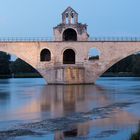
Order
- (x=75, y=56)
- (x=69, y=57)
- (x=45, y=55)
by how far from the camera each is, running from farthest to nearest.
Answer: (x=69, y=57) → (x=45, y=55) → (x=75, y=56)

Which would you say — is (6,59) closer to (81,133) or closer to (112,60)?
(112,60)

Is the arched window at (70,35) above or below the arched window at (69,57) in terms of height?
above

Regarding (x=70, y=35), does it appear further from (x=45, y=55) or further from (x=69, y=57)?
(x=45, y=55)

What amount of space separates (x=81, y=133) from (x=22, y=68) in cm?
12222

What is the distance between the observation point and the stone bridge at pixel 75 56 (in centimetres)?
6494

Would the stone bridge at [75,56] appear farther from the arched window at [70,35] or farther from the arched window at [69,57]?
the arched window at [70,35]

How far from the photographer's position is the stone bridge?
213 feet

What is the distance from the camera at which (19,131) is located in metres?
16.4

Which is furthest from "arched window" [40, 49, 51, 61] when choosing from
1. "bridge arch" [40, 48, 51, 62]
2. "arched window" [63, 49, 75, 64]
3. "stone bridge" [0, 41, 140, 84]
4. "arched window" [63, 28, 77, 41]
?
"arched window" [63, 28, 77, 41]

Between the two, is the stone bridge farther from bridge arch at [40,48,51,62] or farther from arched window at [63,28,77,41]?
arched window at [63,28,77,41]

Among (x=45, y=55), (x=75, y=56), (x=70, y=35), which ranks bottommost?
(x=75, y=56)

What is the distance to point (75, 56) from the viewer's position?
6650 cm

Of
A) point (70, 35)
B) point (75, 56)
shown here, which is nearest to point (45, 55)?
point (75, 56)

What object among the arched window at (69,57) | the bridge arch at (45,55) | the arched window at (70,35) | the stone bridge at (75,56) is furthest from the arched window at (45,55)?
the arched window at (70,35)
